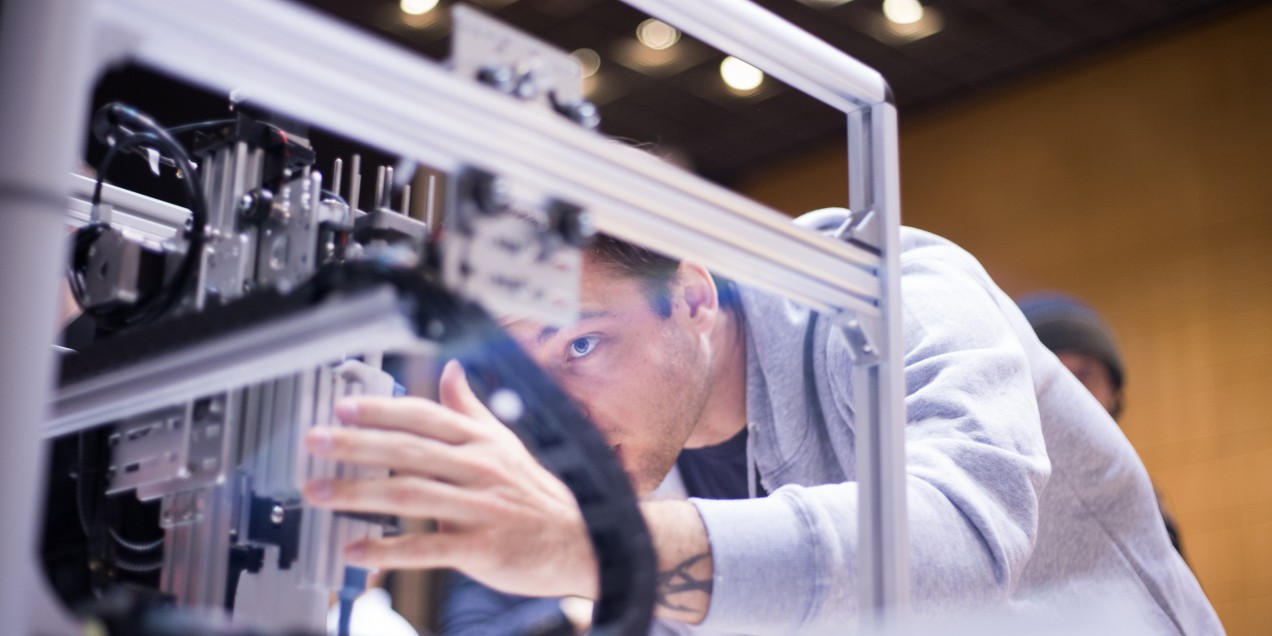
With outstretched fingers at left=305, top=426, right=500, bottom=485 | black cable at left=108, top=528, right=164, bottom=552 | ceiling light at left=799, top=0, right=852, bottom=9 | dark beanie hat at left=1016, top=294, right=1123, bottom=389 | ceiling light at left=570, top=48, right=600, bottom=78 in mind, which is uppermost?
ceiling light at left=570, top=48, right=600, bottom=78

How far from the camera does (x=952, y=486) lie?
120 cm

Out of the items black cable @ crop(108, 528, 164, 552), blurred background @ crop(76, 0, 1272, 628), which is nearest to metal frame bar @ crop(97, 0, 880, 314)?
black cable @ crop(108, 528, 164, 552)

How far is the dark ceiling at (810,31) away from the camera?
14.9ft

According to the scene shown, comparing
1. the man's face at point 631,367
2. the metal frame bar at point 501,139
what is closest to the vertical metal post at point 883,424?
the metal frame bar at point 501,139

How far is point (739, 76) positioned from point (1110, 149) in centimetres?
131

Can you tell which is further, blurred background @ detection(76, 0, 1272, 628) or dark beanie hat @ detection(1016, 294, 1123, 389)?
blurred background @ detection(76, 0, 1272, 628)

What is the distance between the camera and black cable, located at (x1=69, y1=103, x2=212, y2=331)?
99cm

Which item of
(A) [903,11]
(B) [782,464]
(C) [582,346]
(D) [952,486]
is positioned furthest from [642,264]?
(A) [903,11]

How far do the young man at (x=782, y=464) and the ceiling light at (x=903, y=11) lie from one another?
2.94m

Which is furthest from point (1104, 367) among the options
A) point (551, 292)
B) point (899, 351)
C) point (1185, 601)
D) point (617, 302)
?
point (551, 292)

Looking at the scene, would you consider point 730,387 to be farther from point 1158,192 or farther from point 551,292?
point 1158,192

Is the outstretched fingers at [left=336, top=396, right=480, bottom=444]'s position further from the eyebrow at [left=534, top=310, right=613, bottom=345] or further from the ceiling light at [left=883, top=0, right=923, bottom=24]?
the ceiling light at [left=883, top=0, right=923, bottom=24]

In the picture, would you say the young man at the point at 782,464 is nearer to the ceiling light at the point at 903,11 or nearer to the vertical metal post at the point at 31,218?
the vertical metal post at the point at 31,218

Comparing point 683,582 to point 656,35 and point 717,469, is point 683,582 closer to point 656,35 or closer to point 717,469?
point 717,469
